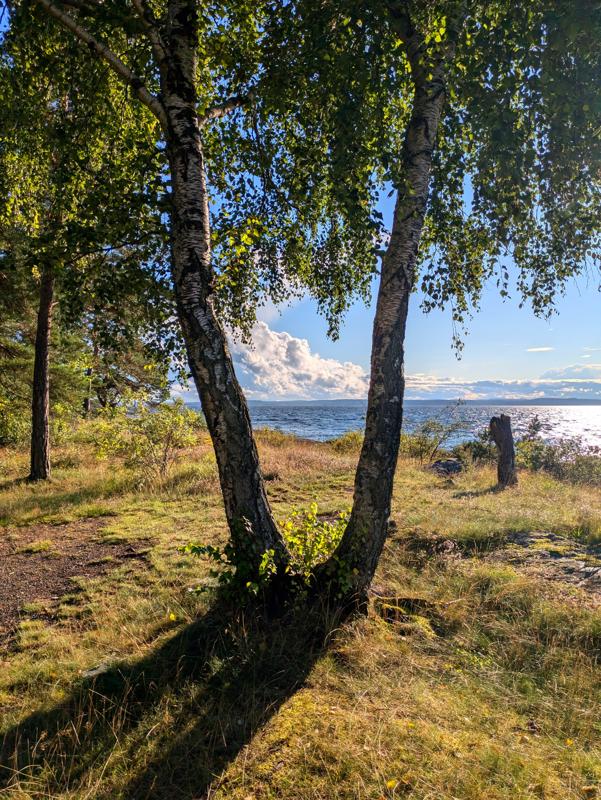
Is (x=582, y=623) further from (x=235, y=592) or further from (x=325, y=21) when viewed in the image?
(x=325, y=21)

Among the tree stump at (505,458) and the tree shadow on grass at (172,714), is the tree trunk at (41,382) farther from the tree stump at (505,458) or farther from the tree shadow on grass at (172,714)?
the tree stump at (505,458)

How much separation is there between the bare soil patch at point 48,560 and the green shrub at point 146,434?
3.34 m

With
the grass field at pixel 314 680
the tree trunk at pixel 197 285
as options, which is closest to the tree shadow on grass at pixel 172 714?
the grass field at pixel 314 680

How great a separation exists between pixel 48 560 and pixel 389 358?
21.9ft

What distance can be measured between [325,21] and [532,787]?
641cm

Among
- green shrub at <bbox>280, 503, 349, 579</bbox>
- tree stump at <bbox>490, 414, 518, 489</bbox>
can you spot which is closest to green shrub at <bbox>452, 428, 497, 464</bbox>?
tree stump at <bbox>490, 414, 518, 489</bbox>

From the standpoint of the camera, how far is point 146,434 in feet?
40.5

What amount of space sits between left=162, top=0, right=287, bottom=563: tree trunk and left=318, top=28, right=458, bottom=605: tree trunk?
3.39 ft

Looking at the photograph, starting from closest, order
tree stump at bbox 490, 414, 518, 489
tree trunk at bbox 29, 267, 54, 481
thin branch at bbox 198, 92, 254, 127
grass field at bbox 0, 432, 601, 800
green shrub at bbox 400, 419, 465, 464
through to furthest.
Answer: grass field at bbox 0, 432, 601, 800 → thin branch at bbox 198, 92, 254, 127 → tree trunk at bbox 29, 267, 54, 481 → tree stump at bbox 490, 414, 518, 489 → green shrub at bbox 400, 419, 465, 464

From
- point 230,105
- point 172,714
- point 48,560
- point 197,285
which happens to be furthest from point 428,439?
point 172,714

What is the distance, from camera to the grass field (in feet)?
8.63

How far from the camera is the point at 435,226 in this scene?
5.81 meters

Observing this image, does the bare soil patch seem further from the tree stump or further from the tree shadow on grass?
the tree stump

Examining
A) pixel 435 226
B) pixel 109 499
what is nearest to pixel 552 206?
pixel 435 226
